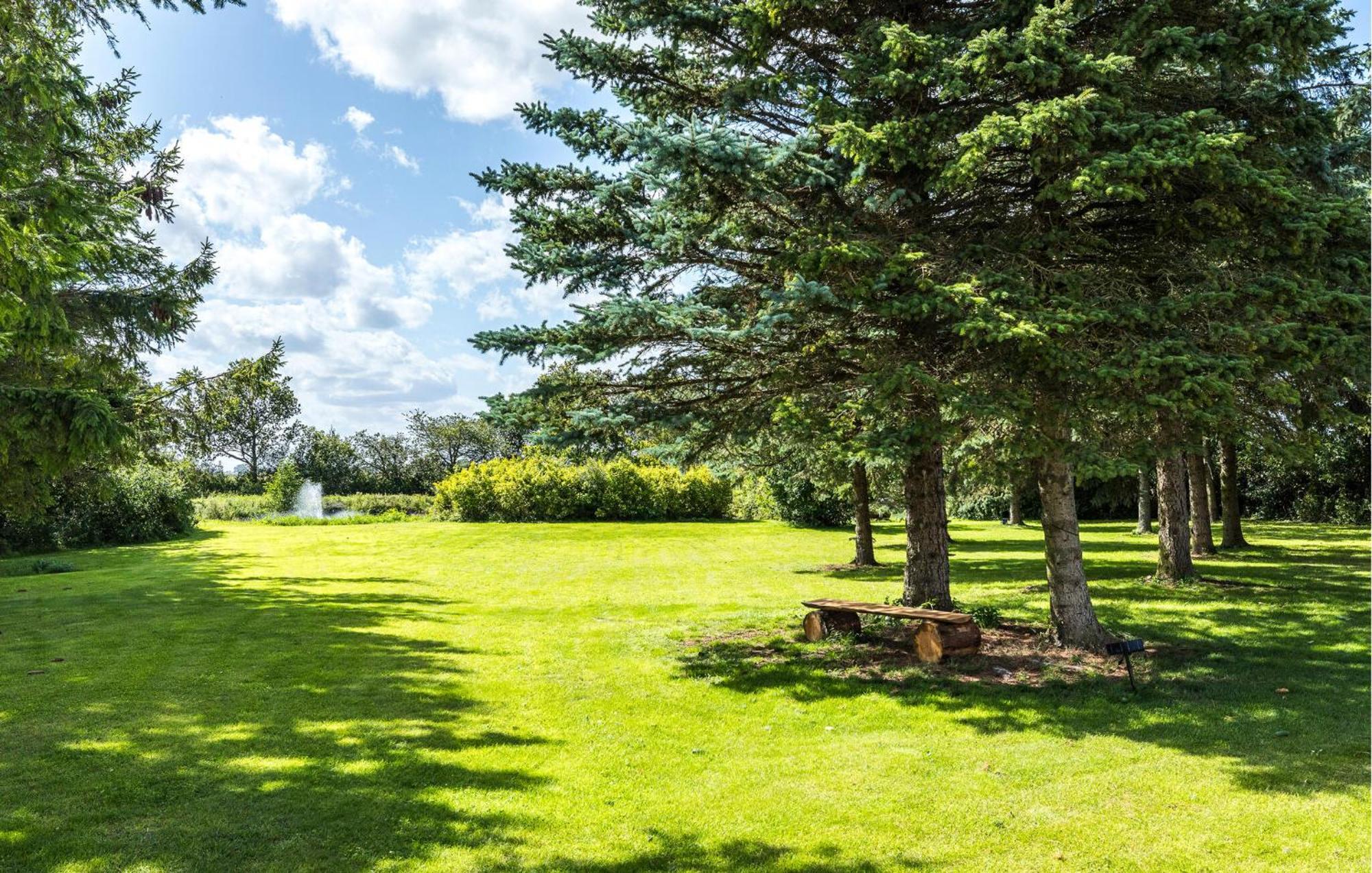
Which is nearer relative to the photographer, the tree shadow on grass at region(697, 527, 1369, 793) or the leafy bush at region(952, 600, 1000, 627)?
the tree shadow on grass at region(697, 527, 1369, 793)

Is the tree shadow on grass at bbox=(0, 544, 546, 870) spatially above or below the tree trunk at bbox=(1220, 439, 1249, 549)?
below

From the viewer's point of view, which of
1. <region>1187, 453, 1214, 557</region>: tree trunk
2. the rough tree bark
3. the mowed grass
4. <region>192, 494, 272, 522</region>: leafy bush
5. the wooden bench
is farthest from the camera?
<region>192, 494, 272, 522</region>: leafy bush

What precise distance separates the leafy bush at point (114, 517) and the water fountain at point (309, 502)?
499 inches

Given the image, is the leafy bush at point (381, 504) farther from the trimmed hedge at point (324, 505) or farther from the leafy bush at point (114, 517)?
the leafy bush at point (114, 517)

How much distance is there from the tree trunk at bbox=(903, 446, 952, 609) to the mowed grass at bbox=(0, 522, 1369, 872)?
4.65 ft

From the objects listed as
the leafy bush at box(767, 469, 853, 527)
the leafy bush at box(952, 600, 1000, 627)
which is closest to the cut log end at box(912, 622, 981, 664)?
the leafy bush at box(952, 600, 1000, 627)

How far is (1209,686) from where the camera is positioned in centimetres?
697

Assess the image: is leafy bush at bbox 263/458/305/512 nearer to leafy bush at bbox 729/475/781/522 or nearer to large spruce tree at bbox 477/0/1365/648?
leafy bush at bbox 729/475/781/522

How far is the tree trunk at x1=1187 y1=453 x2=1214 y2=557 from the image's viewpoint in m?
14.7

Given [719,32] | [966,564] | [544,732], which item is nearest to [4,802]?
[544,732]

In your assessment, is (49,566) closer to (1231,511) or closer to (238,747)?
(238,747)

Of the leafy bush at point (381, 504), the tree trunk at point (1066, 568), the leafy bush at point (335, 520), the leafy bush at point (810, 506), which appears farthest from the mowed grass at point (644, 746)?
the leafy bush at point (381, 504)

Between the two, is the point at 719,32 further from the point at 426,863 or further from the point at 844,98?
the point at 426,863

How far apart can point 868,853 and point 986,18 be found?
6906 millimetres
